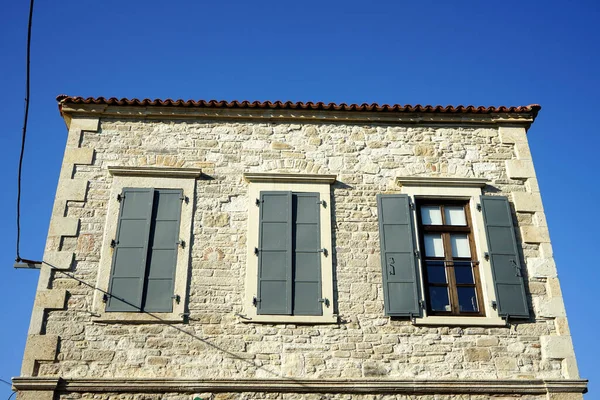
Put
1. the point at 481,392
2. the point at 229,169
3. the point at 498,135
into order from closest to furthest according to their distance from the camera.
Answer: the point at 481,392 → the point at 229,169 → the point at 498,135

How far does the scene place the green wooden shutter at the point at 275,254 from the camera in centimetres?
793

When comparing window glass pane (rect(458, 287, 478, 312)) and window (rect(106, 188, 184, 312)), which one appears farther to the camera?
window glass pane (rect(458, 287, 478, 312))

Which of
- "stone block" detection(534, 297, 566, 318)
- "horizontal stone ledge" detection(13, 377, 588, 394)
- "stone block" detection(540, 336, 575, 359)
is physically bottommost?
"horizontal stone ledge" detection(13, 377, 588, 394)

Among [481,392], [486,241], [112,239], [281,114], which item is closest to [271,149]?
[281,114]

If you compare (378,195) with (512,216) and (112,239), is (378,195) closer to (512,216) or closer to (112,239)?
(512,216)

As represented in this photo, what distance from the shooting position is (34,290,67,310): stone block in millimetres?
7758

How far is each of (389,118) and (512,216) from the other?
232 centimetres

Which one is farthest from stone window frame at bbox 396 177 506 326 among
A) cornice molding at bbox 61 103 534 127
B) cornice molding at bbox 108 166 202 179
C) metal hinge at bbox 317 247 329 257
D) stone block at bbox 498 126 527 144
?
cornice molding at bbox 108 166 202 179

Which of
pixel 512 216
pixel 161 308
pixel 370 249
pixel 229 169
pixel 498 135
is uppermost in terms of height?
pixel 498 135

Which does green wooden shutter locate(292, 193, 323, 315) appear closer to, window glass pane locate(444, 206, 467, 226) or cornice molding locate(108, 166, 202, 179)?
cornice molding locate(108, 166, 202, 179)

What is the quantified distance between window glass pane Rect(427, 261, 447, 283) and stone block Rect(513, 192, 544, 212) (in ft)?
4.73

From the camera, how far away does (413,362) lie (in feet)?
25.0

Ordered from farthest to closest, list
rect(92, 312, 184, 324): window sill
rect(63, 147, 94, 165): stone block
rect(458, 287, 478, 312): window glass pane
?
rect(63, 147, 94, 165): stone block
rect(458, 287, 478, 312): window glass pane
rect(92, 312, 184, 324): window sill

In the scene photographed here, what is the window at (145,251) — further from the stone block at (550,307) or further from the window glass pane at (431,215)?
the stone block at (550,307)
